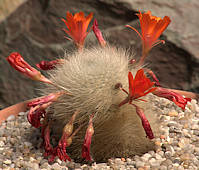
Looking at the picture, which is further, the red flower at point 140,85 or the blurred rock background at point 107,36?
the blurred rock background at point 107,36

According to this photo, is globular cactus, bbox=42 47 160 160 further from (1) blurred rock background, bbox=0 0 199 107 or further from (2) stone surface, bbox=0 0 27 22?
(2) stone surface, bbox=0 0 27 22

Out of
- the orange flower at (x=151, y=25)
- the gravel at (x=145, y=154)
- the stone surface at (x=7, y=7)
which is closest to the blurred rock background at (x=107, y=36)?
the stone surface at (x=7, y=7)

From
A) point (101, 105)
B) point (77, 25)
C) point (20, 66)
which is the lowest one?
point (101, 105)

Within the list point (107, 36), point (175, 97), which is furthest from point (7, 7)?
point (175, 97)

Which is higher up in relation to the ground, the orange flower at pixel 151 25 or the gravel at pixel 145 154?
the orange flower at pixel 151 25

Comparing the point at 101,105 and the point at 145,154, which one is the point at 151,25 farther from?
the point at 145,154

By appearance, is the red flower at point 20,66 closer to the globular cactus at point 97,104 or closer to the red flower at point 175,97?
the globular cactus at point 97,104
